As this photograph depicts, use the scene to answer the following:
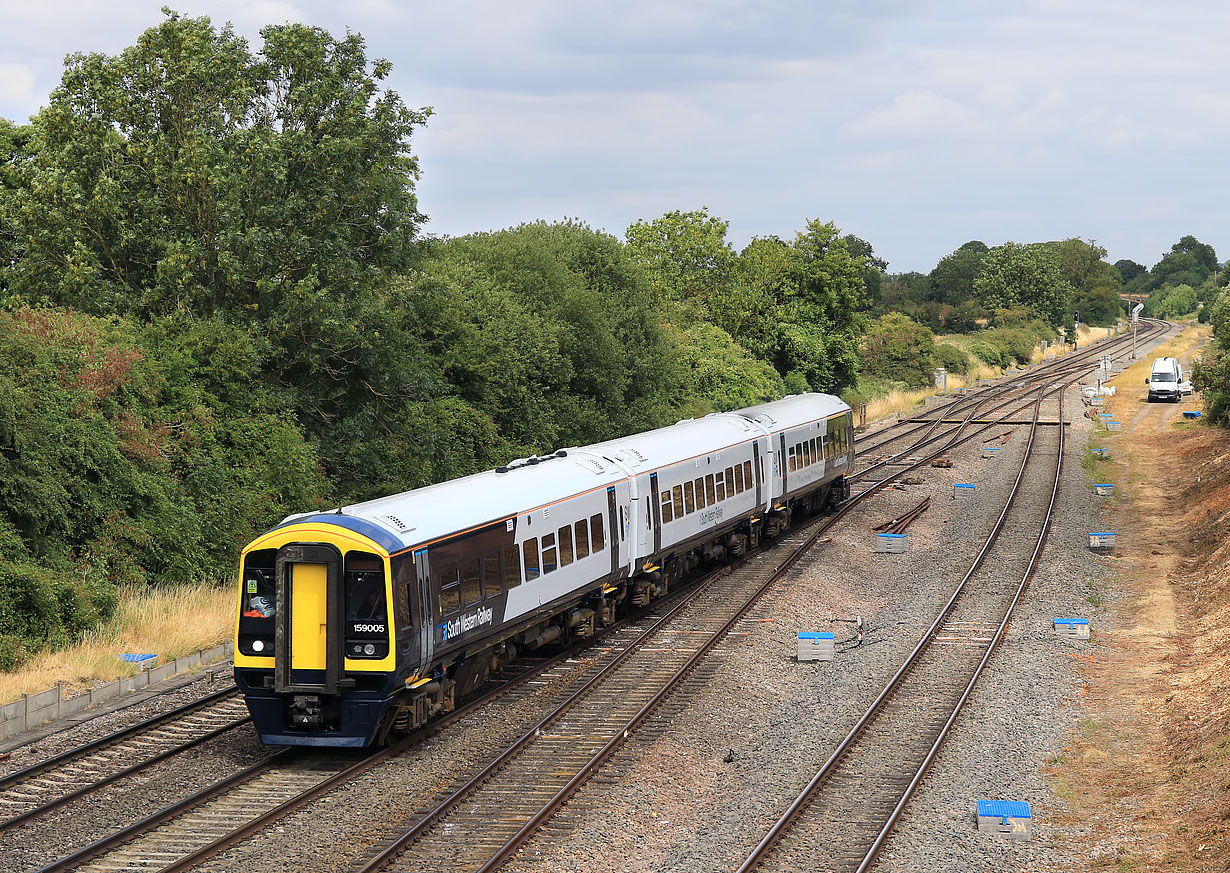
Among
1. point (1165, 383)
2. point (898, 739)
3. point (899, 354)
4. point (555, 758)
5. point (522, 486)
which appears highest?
point (899, 354)

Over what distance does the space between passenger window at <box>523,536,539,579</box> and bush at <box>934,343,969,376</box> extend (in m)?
67.0

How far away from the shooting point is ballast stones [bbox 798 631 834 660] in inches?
794

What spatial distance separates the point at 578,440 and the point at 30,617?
71.6ft

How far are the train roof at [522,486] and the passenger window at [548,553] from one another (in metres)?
0.56

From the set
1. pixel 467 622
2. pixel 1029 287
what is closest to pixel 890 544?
pixel 467 622

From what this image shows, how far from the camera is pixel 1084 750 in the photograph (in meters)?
15.7

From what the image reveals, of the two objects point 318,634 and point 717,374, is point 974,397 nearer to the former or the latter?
point 717,374

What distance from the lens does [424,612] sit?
49.8 ft

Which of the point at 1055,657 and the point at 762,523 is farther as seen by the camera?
the point at 762,523

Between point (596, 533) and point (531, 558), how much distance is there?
2.66 m

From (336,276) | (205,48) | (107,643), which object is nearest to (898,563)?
(336,276)

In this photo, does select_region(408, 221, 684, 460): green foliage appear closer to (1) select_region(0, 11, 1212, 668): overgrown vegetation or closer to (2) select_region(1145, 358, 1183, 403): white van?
(1) select_region(0, 11, 1212, 668): overgrown vegetation

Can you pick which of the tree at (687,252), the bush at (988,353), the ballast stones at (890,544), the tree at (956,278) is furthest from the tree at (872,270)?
the ballast stones at (890,544)

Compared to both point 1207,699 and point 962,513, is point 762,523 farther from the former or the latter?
point 1207,699
